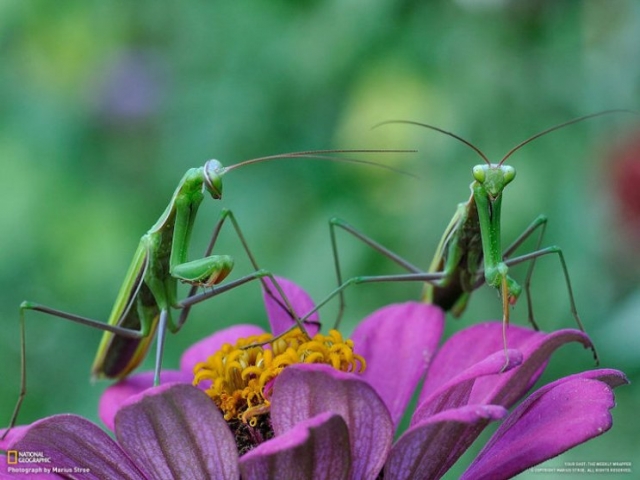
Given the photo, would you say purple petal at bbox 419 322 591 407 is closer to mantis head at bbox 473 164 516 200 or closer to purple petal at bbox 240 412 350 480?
mantis head at bbox 473 164 516 200

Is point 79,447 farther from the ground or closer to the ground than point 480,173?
closer to the ground

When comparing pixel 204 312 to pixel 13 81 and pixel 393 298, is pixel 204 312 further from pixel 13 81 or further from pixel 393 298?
pixel 13 81

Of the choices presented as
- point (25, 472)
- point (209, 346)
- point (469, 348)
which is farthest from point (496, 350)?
point (25, 472)

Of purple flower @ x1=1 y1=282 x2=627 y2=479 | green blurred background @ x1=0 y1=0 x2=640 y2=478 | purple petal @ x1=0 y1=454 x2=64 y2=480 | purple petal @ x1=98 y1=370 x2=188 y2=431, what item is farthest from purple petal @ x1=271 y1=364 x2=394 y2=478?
green blurred background @ x1=0 y1=0 x2=640 y2=478

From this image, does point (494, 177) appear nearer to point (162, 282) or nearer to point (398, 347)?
point (398, 347)

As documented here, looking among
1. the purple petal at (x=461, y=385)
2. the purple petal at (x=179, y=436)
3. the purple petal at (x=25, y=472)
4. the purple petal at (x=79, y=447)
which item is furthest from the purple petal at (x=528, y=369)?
the purple petal at (x=25, y=472)

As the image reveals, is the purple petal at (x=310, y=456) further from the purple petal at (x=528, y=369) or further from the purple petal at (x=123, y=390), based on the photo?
the purple petal at (x=123, y=390)
